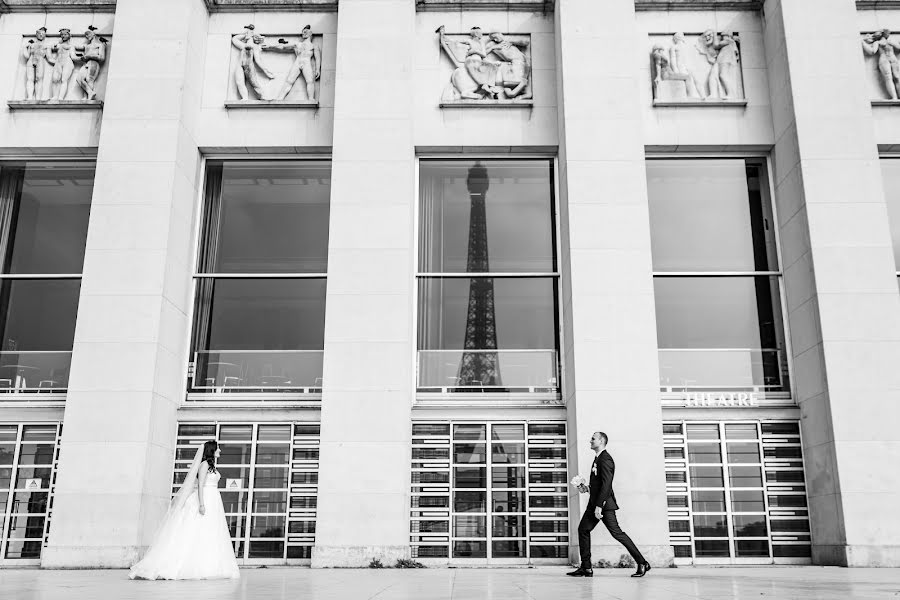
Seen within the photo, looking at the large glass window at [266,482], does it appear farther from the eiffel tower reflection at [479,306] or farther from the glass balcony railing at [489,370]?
the eiffel tower reflection at [479,306]

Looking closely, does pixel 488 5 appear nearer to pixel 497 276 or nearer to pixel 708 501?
pixel 497 276

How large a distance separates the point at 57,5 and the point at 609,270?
1245cm

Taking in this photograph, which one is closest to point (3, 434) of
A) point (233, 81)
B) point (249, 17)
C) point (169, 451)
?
point (169, 451)

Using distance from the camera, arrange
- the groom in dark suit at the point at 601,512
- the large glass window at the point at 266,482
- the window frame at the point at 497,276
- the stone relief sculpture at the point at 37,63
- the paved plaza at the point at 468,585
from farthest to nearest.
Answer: the stone relief sculpture at the point at 37,63 < the window frame at the point at 497,276 < the large glass window at the point at 266,482 < the groom in dark suit at the point at 601,512 < the paved plaza at the point at 468,585

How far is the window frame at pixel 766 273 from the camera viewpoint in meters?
15.3

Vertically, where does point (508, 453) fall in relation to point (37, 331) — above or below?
below

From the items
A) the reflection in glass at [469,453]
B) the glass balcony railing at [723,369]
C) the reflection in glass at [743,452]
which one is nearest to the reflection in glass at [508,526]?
the reflection in glass at [469,453]

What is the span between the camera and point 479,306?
15875 mm

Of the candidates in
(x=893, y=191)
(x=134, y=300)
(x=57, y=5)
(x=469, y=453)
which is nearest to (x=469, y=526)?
(x=469, y=453)

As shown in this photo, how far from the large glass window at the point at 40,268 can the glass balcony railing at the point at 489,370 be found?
22.6 ft

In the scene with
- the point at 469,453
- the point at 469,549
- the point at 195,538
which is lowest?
the point at 469,549

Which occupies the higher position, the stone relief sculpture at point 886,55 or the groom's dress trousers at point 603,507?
the stone relief sculpture at point 886,55

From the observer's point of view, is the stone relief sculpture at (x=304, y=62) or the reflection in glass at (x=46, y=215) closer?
the reflection in glass at (x=46, y=215)

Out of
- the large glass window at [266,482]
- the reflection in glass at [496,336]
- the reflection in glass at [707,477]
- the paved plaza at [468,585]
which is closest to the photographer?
the paved plaza at [468,585]
